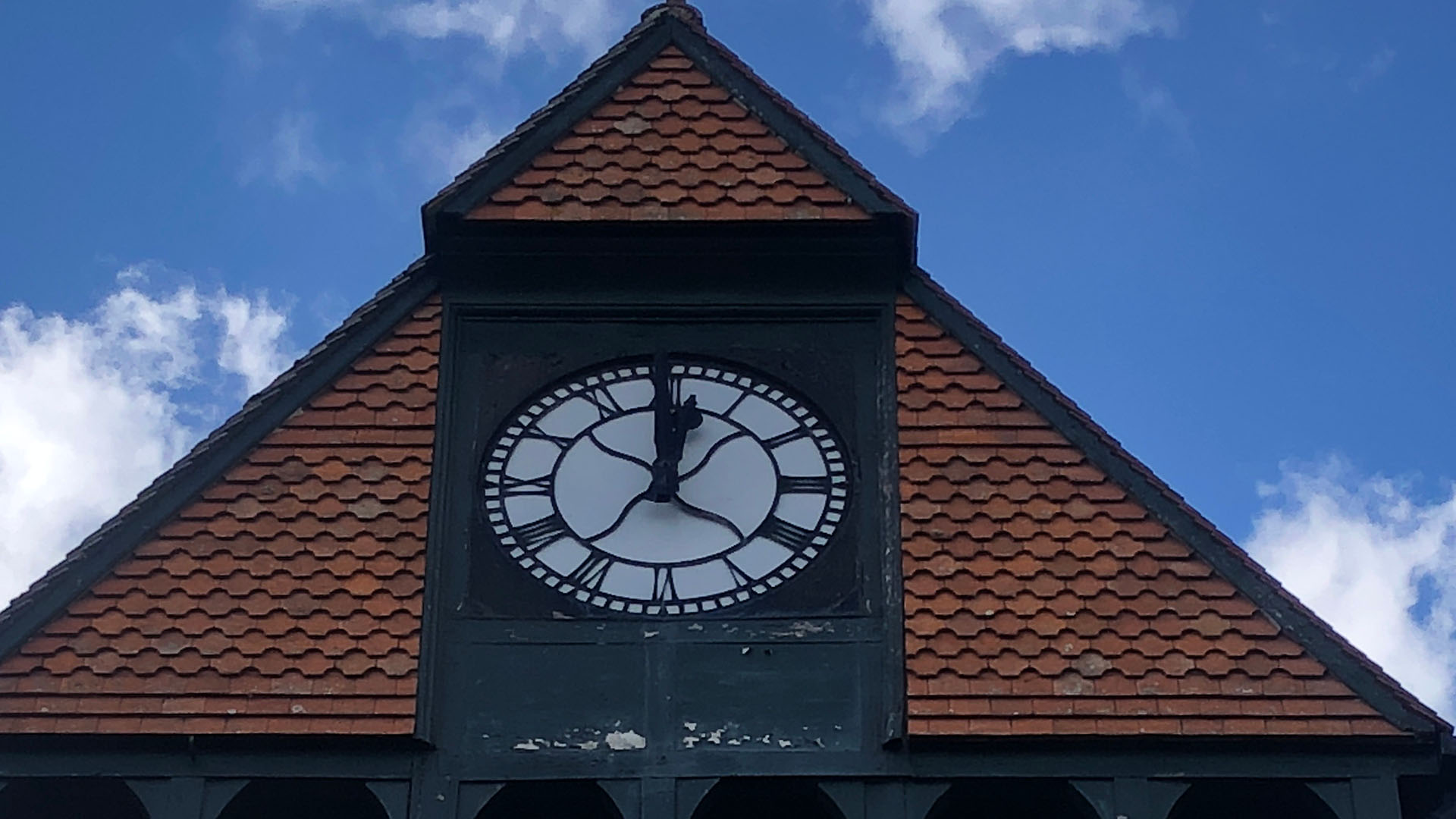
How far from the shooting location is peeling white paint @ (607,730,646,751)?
15.1m

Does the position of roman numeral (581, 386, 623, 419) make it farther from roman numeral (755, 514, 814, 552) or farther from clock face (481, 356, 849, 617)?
roman numeral (755, 514, 814, 552)

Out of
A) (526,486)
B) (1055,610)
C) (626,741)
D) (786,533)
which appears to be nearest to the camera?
(626,741)

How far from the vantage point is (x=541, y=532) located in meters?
16.2

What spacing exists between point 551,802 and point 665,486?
1.95 meters

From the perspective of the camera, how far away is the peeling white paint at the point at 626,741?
49.7 feet

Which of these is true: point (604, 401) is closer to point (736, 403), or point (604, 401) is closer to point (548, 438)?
point (548, 438)

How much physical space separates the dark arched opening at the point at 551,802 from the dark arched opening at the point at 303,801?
0.61 m

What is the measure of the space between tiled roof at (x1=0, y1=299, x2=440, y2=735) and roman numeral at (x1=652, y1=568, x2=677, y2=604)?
1.26 m

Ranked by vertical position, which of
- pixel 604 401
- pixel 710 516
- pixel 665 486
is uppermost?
pixel 604 401

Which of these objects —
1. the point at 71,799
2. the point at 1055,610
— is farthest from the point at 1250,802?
the point at 71,799

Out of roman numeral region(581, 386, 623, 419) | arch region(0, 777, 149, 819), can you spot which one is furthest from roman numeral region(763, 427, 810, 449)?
arch region(0, 777, 149, 819)

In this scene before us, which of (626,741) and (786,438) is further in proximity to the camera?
(786,438)

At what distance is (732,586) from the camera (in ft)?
52.1

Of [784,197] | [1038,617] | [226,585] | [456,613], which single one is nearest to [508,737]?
[456,613]
